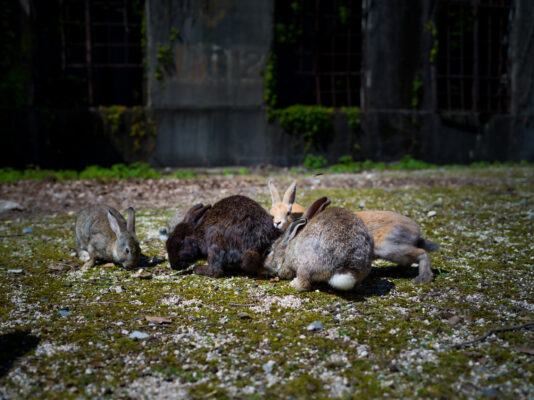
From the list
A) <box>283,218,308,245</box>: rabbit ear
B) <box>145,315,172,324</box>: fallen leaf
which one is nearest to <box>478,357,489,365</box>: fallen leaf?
<box>283,218,308,245</box>: rabbit ear

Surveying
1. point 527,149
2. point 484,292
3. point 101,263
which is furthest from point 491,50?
point 101,263

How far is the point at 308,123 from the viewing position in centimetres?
1277

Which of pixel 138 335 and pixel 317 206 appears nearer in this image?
pixel 138 335

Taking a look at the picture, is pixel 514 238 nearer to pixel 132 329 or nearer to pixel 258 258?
pixel 258 258

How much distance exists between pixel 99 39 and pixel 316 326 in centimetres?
1569

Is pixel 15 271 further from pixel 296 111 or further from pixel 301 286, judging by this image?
pixel 296 111

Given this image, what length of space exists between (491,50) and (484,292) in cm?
1348

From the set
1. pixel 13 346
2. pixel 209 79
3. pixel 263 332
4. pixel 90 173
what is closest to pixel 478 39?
pixel 209 79

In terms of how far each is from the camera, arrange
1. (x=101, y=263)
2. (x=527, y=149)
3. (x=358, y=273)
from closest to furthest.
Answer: (x=358, y=273), (x=101, y=263), (x=527, y=149)

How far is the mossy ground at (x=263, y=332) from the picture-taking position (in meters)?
2.58

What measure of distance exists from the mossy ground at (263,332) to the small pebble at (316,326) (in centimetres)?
5

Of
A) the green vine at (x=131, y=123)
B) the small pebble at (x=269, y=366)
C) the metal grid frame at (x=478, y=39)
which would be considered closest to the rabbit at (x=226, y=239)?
the small pebble at (x=269, y=366)

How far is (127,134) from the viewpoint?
1217 cm

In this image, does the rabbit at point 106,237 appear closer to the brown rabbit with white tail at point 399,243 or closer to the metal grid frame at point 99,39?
the brown rabbit with white tail at point 399,243
